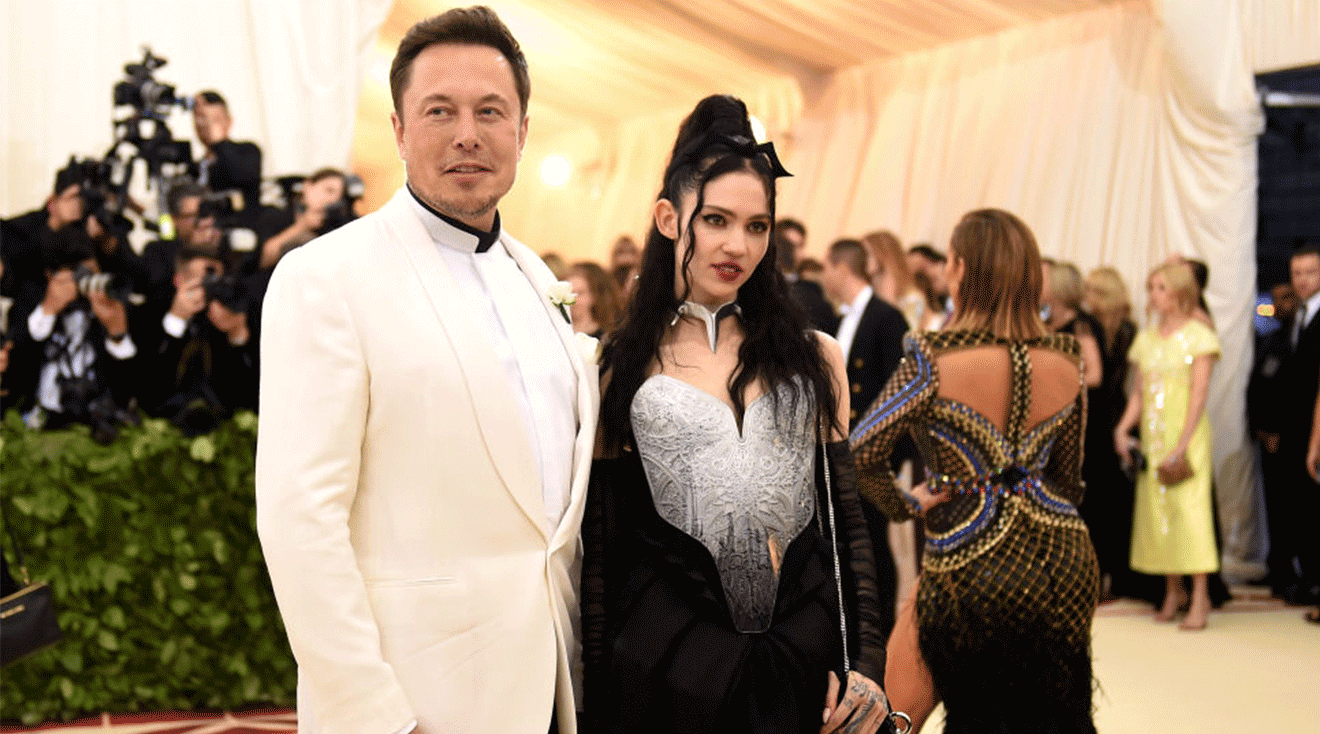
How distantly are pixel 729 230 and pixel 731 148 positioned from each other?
0.16m

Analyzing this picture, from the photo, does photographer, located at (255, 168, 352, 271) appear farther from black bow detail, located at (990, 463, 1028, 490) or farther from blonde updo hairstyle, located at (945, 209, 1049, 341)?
black bow detail, located at (990, 463, 1028, 490)

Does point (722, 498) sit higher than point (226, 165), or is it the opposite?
point (226, 165)

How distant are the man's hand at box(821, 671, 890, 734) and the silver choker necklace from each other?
2.03ft

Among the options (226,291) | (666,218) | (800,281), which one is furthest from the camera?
(800,281)

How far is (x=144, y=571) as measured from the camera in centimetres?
432

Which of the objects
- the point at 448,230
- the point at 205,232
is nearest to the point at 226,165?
the point at 205,232

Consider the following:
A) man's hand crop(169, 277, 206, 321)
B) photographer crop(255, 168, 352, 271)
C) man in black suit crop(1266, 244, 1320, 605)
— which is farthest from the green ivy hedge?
man in black suit crop(1266, 244, 1320, 605)

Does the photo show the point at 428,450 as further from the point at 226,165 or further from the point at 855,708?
the point at 226,165

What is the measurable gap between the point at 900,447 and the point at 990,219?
2096 mm

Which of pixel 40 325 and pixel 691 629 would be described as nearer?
pixel 691 629

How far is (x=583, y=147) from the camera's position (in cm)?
1352

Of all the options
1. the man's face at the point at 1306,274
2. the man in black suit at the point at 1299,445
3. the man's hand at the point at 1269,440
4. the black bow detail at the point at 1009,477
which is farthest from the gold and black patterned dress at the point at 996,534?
the man's hand at the point at 1269,440

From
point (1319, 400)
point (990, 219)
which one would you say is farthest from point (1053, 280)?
point (990, 219)

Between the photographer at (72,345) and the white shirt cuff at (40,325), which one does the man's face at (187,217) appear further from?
the white shirt cuff at (40,325)
